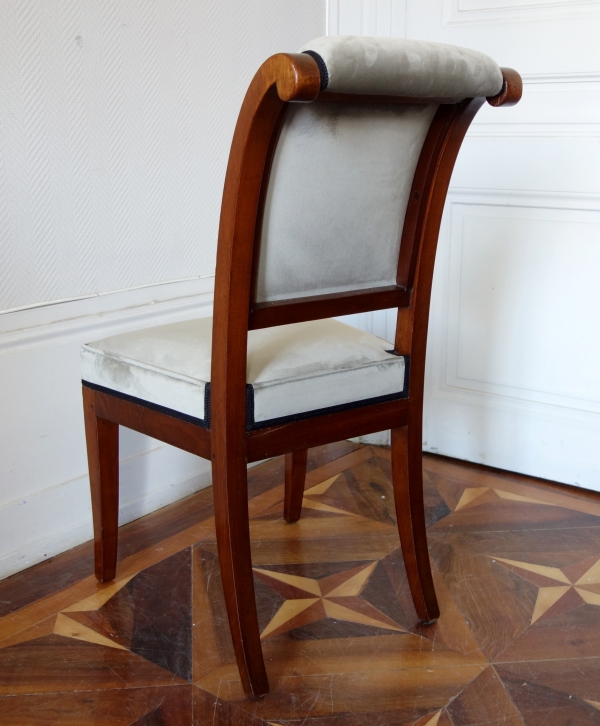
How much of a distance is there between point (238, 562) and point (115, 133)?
97 centimetres

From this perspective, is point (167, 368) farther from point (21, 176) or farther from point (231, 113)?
point (231, 113)

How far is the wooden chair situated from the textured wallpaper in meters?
0.36

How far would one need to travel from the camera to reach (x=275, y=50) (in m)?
2.05

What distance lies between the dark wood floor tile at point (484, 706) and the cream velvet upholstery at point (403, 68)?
89 centimetres

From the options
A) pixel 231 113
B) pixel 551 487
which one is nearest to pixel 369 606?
pixel 551 487

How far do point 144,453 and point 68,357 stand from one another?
1.04 feet

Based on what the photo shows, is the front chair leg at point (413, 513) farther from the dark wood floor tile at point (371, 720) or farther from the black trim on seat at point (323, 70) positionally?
the black trim on seat at point (323, 70)

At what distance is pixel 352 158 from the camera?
1.08 metres

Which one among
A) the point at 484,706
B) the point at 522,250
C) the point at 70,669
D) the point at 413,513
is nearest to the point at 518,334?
the point at 522,250

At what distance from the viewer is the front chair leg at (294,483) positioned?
5.77 feet

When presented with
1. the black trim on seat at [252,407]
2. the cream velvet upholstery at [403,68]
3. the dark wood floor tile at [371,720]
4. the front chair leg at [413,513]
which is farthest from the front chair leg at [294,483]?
the cream velvet upholstery at [403,68]

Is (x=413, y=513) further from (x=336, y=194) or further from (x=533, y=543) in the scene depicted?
(x=336, y=194)

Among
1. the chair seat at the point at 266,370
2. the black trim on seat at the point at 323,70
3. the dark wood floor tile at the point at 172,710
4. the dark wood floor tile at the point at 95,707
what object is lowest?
the dark wood floor tile at the point at 95,707

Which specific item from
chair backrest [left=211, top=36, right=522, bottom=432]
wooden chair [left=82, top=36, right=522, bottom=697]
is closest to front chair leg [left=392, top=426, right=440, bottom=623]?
wooden chair [left=82, top=36, right=522, bottom=697]
